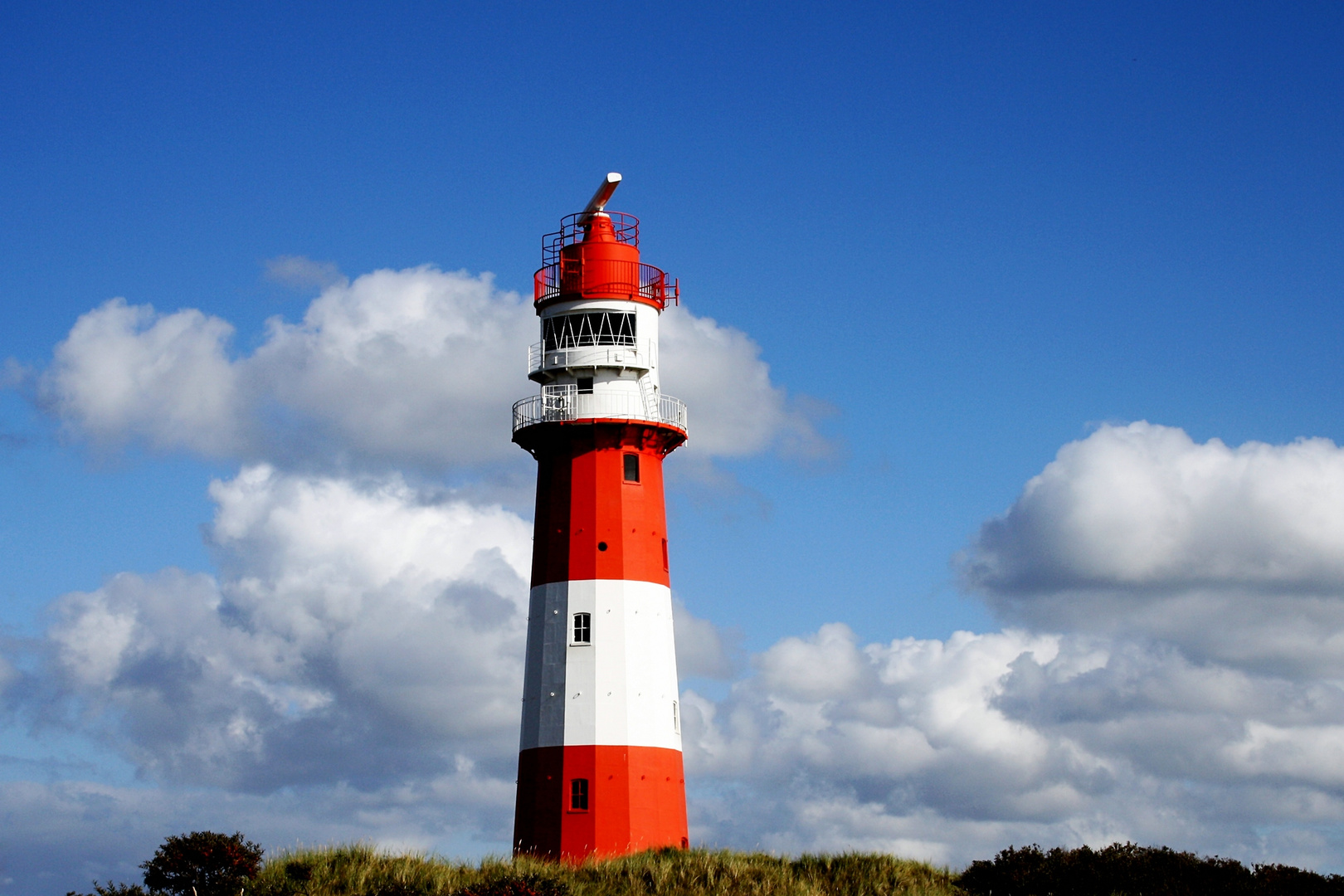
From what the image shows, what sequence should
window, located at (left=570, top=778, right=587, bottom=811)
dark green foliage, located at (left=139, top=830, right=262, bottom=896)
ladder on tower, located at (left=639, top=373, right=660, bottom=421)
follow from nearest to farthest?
dark green foliage, located at (left=139, top=830, right=262, bottom=896) → window, located at (left=570, top=778, right=587, bottom=811) → ladder on tower, located at (left=639, top=373, right=660, bottom=421)

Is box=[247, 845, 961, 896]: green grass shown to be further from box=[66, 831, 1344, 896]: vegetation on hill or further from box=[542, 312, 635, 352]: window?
box=[542, 312, 635, 352]: window

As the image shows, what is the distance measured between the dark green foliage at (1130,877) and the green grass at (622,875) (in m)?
1.40

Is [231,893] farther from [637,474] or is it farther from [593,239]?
[593,239]

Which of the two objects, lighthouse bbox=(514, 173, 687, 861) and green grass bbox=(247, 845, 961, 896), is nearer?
green grass bbox=(247, 845, 961, 896)

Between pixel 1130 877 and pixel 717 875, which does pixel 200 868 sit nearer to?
pixel 717 875

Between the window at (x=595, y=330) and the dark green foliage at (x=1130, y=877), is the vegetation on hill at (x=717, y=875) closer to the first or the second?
the dark green foliage at (x=1130, y=877)

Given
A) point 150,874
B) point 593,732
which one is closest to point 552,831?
point 593,732

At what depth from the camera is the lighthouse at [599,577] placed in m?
44.2

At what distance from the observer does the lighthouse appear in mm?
44156

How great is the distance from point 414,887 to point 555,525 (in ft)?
43.6

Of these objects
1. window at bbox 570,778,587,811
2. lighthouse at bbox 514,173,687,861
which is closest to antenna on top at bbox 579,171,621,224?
lighthouse at bbox 514,173,687,861

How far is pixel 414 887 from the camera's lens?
3512 cm

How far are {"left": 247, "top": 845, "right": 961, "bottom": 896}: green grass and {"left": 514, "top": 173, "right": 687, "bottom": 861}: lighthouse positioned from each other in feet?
9.10

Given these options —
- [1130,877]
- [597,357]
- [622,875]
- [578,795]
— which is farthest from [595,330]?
[1130,877]
